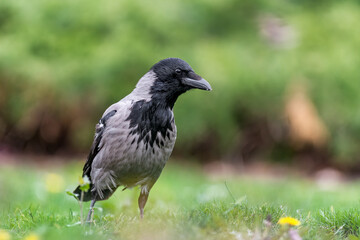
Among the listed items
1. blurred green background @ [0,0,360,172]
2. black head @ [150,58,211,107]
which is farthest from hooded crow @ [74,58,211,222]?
blurred green background @ [0,0,360,172]

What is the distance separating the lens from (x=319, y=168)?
9555 mm

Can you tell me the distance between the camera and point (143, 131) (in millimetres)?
3920

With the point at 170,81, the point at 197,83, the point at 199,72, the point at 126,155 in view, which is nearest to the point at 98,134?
the point at 126,155

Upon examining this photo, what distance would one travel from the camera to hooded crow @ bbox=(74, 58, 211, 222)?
392cm

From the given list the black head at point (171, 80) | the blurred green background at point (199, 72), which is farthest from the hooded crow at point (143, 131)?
the blurred green background at point (199, 72)

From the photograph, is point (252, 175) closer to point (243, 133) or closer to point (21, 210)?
point (243, 133)

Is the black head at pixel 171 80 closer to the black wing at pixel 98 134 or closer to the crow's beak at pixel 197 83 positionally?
the crow's beak at pixel 197 83

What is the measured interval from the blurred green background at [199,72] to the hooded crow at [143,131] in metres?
4.48

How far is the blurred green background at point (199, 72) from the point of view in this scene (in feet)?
28.8

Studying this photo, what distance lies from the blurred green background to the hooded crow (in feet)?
14.7

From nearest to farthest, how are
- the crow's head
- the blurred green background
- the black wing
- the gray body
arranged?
the gray body, the crow's head, the black wing, the blurred green background

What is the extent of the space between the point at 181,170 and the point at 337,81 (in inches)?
116

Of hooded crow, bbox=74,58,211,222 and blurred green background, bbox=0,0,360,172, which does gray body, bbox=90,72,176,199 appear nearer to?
hooded crow, bbox=74,58,211,222

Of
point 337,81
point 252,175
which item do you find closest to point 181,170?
point 252,175
